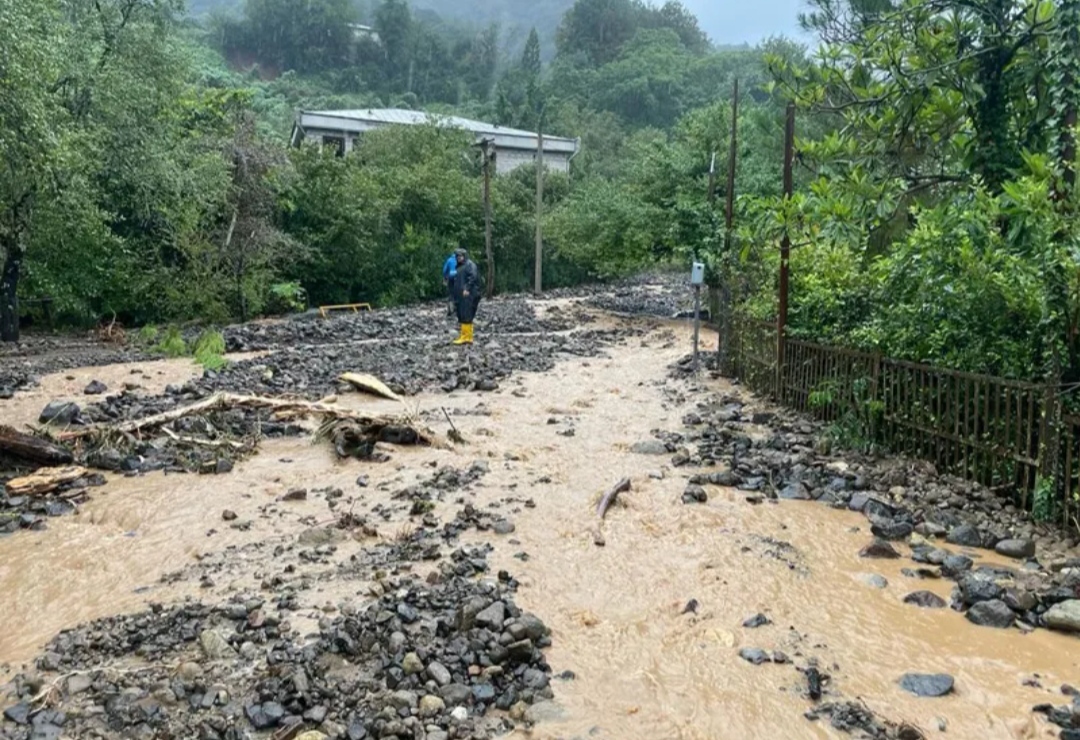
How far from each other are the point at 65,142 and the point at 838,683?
13.4m

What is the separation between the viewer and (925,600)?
16.0ft

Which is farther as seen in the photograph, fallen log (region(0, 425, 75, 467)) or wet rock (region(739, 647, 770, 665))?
fallen log (region(0, 425, 75, 467))

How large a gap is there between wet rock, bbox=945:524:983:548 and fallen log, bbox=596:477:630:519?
2.63m

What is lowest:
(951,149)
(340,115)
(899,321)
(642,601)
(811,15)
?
(642,601)

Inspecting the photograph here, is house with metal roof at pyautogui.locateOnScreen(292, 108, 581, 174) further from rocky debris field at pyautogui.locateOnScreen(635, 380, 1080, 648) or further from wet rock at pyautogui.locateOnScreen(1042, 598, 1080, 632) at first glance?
wet rock at pyautogui.locateOnScreen(1042, 598, 1080, 632)

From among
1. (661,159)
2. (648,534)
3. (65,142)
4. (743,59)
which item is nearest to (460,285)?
(65,142)

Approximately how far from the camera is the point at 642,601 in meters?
4.97

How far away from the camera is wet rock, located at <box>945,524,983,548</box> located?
5.74m

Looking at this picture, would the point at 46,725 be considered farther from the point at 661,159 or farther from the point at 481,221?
the point at 481,221

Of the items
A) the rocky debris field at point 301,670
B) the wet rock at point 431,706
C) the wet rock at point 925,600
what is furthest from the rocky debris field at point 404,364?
the wet rock at point 431,706

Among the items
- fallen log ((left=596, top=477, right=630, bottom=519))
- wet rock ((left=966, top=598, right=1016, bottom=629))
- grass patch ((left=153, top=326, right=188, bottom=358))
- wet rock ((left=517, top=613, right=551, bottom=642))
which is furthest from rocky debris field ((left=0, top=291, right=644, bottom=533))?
wet rock ((left=966, top=598, right=1016, bottom=629))

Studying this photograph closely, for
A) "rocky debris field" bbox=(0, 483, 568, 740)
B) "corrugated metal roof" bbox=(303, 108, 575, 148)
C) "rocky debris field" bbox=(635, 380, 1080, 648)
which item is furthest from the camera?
"corrugated metal roof" bbox=(303, 108, 575, 148)

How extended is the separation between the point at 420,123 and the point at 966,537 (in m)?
32.5

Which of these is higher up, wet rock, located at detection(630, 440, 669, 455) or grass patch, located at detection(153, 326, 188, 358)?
grass patch, located at detection(153, 326, 188, 358)
